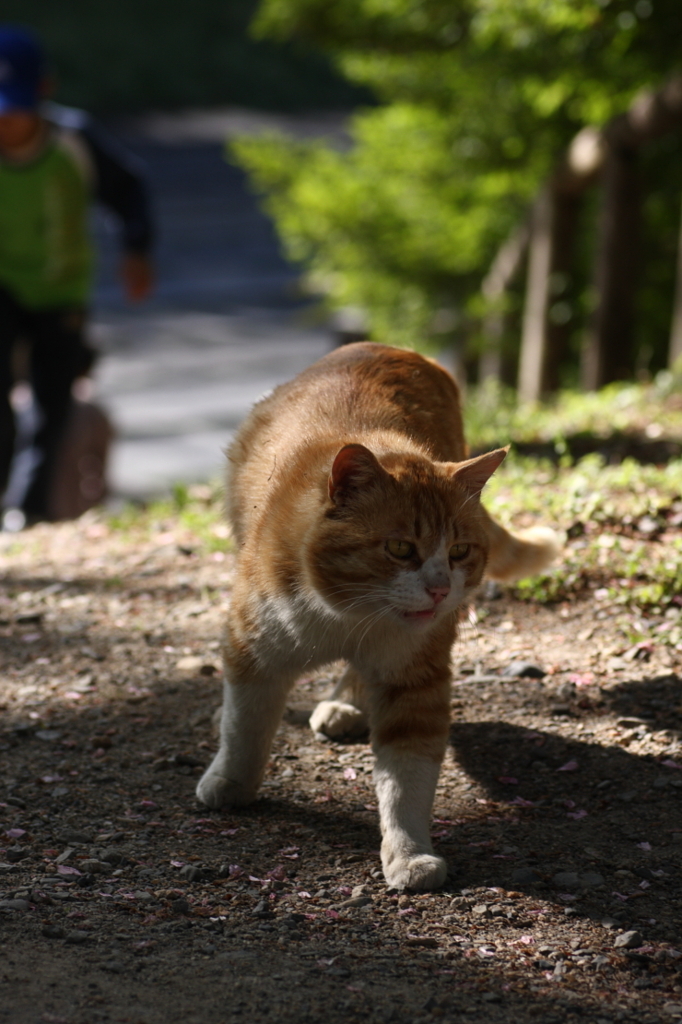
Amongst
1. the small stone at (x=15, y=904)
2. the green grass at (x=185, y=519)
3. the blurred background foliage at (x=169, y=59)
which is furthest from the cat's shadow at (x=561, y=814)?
the blurred background foliage at (x=169, y=59)

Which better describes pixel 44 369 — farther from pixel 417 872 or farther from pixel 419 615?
pixel 417 872

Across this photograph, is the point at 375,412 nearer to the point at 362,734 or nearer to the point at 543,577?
the point at 362,734

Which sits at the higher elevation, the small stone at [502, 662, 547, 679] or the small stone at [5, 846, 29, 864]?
the small stone at [502, 662, 547, 679]

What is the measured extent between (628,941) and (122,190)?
5794mm

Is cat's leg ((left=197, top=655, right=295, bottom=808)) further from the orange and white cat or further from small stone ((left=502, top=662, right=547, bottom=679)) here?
small stone ((left=502, top=662, right=547, bottom=679))

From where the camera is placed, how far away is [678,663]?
3816mm

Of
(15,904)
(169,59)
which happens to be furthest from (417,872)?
(169,59)

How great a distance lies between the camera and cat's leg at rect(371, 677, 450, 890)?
280cm

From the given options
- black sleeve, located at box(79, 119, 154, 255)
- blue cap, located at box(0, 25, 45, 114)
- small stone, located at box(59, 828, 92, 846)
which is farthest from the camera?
black sleeve, located at box(79, 119, 154, 255)

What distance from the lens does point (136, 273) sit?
7398mm

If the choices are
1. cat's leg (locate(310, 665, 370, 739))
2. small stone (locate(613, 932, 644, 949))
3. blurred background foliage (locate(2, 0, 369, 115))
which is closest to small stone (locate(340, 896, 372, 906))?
small stone (locate(613, 932, 644, 949))

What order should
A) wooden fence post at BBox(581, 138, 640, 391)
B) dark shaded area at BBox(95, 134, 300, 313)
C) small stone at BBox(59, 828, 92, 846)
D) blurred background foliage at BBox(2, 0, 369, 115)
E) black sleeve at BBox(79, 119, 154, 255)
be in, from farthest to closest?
blurred background foliage at BBox(2, 0, 369, 115) → dark shaded area at BBox(95, 134, 300, 313) → wooden fence post at BBox(581, 138, 640, 391) → black sleeve at BBox(79, 119, 154, 255) → small stone at BBox(59, 828, 92, 846)

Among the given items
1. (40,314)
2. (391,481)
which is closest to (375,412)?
(391,481)

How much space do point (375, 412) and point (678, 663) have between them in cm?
137
